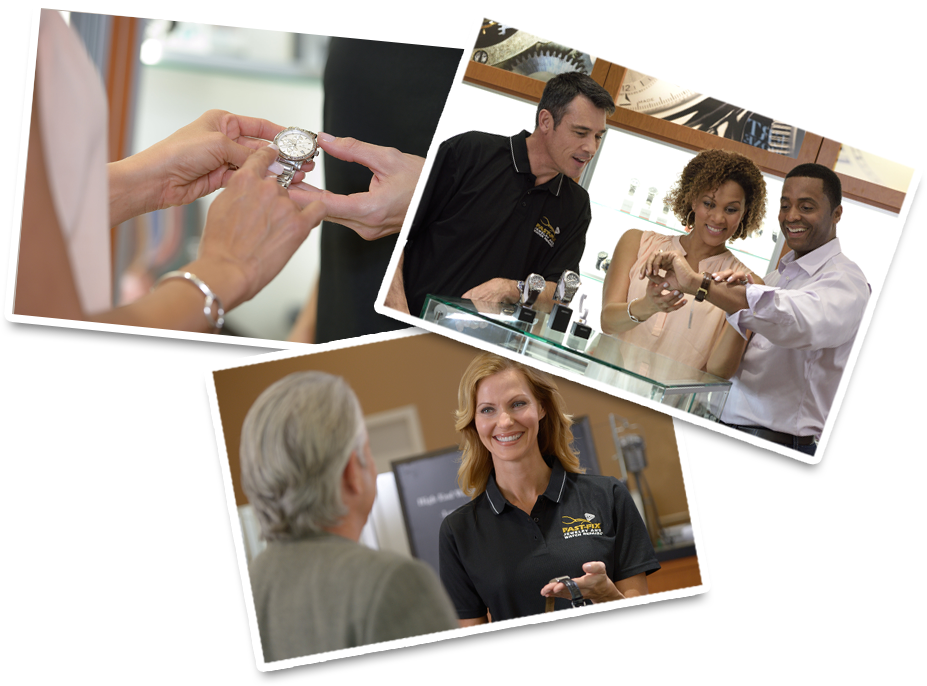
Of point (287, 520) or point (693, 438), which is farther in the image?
point (693, 438)

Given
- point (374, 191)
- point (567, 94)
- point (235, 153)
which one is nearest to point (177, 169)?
point (235, 153)

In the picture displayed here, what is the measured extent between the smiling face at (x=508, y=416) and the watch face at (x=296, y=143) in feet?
3.22

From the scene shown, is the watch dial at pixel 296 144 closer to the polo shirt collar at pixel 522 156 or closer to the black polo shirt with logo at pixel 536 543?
the polo shirt collar at pixel 522 156

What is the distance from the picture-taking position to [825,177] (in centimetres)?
225

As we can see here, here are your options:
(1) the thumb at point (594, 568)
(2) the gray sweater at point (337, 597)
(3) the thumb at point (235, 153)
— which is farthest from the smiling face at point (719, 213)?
(3) the thumb at point (235, 153)

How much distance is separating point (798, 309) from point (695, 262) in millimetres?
345

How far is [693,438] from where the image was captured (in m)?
2.39

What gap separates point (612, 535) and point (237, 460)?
122 centimetres

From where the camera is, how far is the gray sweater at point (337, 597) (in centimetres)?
207

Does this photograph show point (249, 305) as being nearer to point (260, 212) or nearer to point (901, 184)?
point (260, 212)

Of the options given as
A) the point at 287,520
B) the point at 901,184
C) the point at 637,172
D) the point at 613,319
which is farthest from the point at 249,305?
the point at 901,184

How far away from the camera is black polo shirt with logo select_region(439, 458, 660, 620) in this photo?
221 centimetres

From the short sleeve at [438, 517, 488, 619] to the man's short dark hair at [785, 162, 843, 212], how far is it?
1.59m

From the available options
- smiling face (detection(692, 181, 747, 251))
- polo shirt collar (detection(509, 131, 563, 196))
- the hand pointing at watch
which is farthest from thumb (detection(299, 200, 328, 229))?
smiling face (detection(692, 181, 747, 251))
